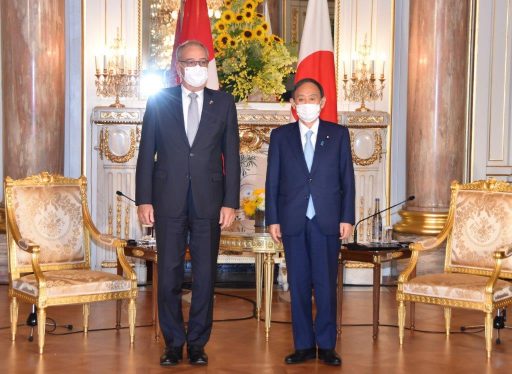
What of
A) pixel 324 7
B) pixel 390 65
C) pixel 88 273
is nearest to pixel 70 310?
pixel 88 273

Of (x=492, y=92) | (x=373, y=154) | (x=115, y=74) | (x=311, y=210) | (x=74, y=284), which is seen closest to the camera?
(x=311, y=210)

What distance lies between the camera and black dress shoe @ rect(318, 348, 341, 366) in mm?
5688

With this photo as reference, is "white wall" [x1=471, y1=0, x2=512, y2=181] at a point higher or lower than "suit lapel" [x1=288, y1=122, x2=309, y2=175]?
higher

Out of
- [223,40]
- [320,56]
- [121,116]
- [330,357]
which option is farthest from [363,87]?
[330,357]

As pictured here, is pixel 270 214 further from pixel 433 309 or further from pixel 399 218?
pixel 399 218

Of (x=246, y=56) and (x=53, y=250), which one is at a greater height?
(x=246, y=56)

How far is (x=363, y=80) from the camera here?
366 inches

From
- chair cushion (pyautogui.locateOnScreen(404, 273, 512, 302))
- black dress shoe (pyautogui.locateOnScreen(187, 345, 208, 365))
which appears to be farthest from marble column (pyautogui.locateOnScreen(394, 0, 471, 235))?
black dress shoe (pyautogui.locateOnScreen(187, 345, 208, 365))

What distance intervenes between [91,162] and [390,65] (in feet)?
10.3

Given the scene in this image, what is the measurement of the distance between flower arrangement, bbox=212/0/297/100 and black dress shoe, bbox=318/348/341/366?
3071 mm

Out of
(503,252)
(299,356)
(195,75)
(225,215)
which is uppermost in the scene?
(195,75)

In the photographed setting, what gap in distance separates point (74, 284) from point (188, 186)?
1.13m

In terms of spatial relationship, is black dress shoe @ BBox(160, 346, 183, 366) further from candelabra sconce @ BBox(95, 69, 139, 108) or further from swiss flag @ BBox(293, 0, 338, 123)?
candelabra sconce @ BBox(95, 69, 139, 108)

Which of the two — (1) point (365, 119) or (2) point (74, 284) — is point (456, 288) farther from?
(1) point (365, 119)
